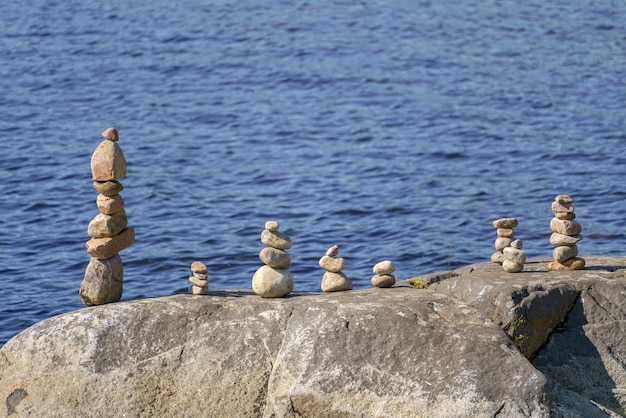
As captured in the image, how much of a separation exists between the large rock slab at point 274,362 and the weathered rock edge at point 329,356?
0.01 meters

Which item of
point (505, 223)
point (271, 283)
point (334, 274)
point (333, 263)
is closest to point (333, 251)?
point (333, 263)

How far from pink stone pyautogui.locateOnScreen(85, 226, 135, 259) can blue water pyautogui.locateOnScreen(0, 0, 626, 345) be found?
424cm

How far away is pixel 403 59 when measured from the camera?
29.8m

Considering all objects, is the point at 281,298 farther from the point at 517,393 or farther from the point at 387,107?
the point at 387,107

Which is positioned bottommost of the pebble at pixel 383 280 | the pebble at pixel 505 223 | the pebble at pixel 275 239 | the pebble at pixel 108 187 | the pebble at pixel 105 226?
the pebble at pixel 383 280

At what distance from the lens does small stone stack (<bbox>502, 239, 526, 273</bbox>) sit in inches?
497

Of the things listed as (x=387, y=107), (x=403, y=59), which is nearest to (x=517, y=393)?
(x=387, y=107)

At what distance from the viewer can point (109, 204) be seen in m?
12.4

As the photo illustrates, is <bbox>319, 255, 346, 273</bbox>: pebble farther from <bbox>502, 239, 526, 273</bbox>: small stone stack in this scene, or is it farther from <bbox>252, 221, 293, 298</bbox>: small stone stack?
<bbox>502, 239, 526, 273</bbox>: small stone stack

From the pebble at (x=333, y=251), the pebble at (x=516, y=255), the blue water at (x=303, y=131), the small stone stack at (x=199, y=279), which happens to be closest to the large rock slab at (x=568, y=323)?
the pebble at (x=516, y=255)

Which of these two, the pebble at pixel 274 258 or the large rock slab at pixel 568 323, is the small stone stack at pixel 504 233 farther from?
the pebble at pixel 274 258

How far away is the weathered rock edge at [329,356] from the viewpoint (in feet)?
35.7

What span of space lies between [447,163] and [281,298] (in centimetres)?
1169

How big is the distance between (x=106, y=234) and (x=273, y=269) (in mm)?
1980
